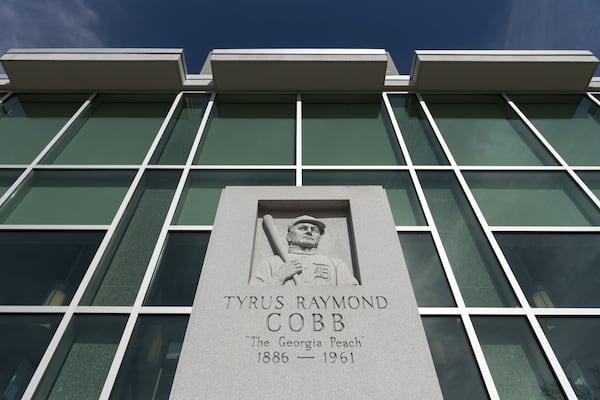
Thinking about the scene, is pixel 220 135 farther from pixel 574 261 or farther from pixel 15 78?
pixel 574 261

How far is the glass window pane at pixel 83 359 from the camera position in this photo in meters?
4.85

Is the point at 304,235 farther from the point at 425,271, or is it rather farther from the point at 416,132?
the point at 416,132

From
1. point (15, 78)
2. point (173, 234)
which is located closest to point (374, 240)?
point (173, 234)

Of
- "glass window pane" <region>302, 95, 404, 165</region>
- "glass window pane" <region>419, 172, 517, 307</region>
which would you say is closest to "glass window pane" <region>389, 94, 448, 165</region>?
"glass window pane" <region>302, 95, 404, 165</region>

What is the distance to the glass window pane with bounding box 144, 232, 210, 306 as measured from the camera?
5.82m

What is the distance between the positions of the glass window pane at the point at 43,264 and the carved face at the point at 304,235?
125 inches

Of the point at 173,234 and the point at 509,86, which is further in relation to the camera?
the point at 509,86

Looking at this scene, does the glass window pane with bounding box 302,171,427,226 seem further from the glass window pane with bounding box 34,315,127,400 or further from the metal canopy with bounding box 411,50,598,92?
the glass window pane with bounding box 34,315,127,400

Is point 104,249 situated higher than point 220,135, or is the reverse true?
point 220,135

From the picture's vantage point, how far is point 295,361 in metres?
4.21

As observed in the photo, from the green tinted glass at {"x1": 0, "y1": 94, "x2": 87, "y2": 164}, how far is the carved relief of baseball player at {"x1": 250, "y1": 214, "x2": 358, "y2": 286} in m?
6.18

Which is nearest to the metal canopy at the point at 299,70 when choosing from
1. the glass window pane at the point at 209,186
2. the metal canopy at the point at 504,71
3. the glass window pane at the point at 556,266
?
the metal canopy at the point at 504,71

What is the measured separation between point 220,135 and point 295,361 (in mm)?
6512

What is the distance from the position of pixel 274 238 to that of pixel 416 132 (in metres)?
5.26
